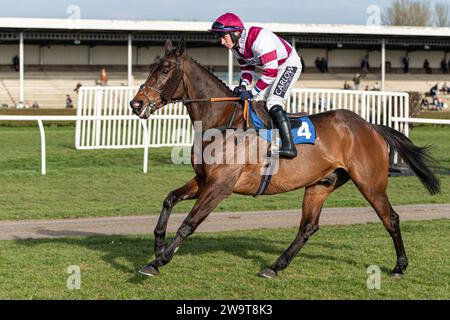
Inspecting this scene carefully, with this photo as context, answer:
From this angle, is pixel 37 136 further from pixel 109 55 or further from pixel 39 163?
pixel 109 55

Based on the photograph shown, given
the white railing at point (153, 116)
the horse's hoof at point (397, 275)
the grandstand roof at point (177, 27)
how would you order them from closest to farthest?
1. the horse's hoof at point (397, 275)
2. the white railing at point (153, 116)
3. the grandstand roof at point (177, 27)

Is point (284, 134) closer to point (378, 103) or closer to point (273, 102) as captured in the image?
point (273, 102)

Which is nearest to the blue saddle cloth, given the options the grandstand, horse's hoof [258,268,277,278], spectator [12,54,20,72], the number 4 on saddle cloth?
the number 4 on saddle cloth

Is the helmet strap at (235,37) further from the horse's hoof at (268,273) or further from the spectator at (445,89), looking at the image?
the spectator at (445,89)

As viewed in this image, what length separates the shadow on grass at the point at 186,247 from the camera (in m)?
7.18

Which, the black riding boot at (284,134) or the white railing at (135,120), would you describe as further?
the white railing at (135,120)

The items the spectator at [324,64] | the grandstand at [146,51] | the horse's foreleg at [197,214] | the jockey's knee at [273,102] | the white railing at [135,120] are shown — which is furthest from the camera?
the spectator at [324,64]

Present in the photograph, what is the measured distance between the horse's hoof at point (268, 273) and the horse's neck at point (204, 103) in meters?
1.27

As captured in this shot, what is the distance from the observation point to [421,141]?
2291cm

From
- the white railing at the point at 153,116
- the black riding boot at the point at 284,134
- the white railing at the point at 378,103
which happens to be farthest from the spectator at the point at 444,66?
the black riding boot at the point at 284,134

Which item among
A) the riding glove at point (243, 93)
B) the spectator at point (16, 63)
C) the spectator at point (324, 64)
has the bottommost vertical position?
the riding glove at point (243, 93)
